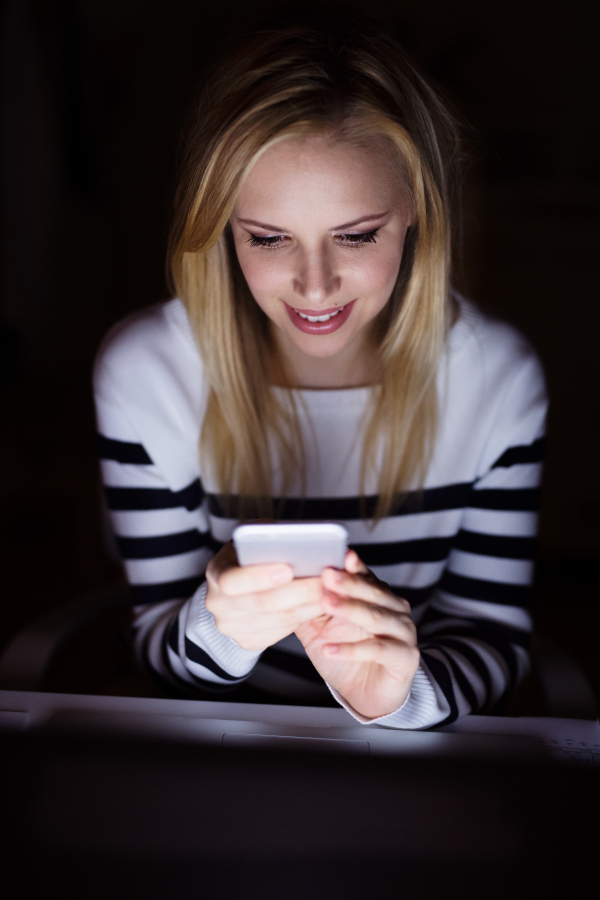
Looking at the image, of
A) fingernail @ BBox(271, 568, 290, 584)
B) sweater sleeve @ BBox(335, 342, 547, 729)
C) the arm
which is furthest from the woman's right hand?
sweater sleeve @ BBox(335, 342, 547, 729)

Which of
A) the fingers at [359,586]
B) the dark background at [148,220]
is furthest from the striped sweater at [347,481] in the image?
the dark background at [148,220]

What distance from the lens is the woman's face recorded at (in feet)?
2.30

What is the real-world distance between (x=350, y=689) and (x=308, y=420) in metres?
Answer: 0.40

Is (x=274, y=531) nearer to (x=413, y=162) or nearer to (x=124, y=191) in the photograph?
(x=413, y=162)

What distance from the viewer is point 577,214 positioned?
1.90 metres

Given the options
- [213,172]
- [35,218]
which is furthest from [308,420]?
[35,218]

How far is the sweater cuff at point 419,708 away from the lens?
68cm

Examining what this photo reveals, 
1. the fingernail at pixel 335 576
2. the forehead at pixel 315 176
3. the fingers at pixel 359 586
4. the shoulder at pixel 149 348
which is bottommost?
the fingers at pixel 359 586

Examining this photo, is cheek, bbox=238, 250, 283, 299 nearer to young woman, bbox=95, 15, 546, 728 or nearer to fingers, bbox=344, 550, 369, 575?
young woman, bbox=95, 15, 546, 728

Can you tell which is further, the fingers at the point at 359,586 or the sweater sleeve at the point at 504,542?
the sweater sleeve at the point at 504,542

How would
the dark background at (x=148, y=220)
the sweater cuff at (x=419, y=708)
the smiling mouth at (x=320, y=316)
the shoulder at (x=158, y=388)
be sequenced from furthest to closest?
the dark background at (x=148, y=220) < the shoulder at (x=158, y=388) < the smiling mouth at (x=320, y=316) < the sweater cuff at (x=419, y=708)

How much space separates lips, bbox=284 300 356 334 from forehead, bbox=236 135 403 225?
13cm

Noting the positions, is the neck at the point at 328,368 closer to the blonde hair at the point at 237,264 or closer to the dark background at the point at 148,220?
the blonde hair at the point at 237,264

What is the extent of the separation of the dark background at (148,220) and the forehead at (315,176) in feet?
2.99
